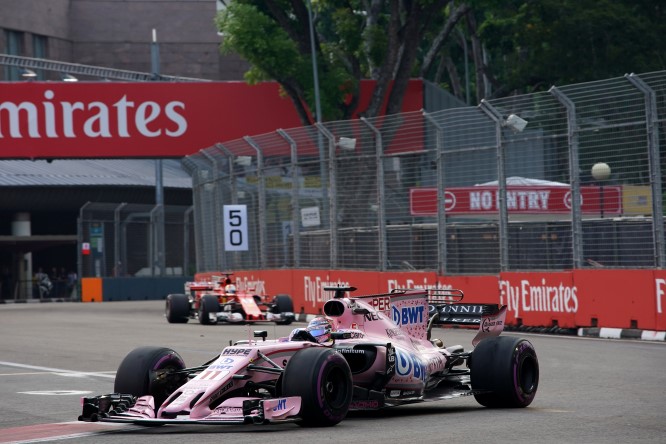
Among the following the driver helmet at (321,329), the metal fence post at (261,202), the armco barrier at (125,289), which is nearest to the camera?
the driver helmet at (321,329)

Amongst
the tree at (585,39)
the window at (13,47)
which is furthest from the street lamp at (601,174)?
the window at (13,47)

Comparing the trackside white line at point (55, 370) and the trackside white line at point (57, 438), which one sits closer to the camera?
the trackside white line at point (57, 438)

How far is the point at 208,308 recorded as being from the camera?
2588cm

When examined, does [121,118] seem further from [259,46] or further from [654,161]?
[654,161]

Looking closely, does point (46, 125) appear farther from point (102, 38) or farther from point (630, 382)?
point (102, 38)

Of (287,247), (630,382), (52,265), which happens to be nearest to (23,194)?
(52,265)

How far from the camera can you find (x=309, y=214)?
91.1ft

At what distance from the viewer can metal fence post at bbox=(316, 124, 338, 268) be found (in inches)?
1043

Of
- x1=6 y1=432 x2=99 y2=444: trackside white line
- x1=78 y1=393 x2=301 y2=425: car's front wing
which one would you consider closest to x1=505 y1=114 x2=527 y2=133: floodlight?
x1=78 y1=393 x2=301 y2=425: car's front wing

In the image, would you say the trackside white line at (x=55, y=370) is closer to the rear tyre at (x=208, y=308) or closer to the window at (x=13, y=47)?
the rear tyre at (x=208, y=308)

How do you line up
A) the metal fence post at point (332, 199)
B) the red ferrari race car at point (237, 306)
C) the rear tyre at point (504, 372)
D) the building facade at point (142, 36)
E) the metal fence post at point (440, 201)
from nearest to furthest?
the rear tyre at point (504, 372) < the metal fence post at point (440, 201) < the red ferrari race car at point (237, 306) < the metal fence post at point (332, 199) < the building facade at point (142, 36)

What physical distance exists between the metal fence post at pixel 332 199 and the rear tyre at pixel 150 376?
1600 cm

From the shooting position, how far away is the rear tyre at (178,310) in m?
27.2

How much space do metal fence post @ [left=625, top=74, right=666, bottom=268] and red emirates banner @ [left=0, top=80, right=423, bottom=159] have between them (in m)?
16.8
